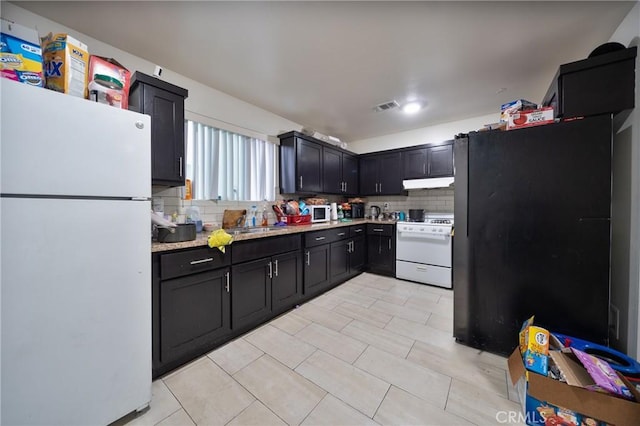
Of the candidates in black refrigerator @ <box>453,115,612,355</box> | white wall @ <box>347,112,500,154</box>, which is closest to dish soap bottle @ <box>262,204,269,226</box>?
black refrigerator @ <box>453,115,612,355</box>

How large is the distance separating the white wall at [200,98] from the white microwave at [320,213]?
4.08 feet

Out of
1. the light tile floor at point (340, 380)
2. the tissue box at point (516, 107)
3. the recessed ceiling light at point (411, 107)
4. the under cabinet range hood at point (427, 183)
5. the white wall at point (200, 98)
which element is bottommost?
the light tile floor at point (340, 380)

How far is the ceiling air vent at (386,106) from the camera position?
9.35 ft

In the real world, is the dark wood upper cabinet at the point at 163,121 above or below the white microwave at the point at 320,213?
above

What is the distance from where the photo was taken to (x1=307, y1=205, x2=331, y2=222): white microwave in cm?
337

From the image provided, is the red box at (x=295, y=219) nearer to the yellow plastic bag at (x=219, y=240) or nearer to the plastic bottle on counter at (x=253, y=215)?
the plastic bottle on counter at (x=253, y=215)

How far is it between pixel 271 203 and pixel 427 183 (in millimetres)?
2524

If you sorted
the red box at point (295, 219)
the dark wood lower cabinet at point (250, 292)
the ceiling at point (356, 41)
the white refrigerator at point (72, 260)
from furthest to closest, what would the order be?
the red box at point (295, 219), the dark wood lower cabinet at point (250, 292), the ceiling at point (356, 41), the white refrigerator at point (72, 260)

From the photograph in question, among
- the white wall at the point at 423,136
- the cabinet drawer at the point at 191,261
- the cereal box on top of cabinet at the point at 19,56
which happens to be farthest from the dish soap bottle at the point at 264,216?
the white wall at the point at 423,136

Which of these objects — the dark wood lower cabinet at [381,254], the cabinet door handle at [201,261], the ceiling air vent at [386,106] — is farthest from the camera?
the dark wood lower cabinet at [381,254]

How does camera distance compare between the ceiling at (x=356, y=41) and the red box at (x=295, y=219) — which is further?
the red box at (x=295, y=219)

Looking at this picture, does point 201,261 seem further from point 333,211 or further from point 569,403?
point 333,211

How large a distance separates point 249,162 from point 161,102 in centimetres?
120

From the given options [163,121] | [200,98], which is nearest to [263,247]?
[163,121]
